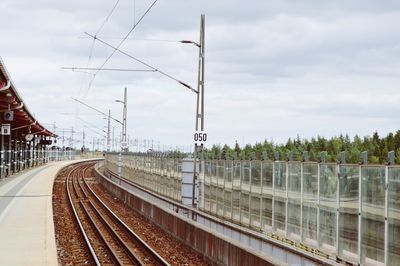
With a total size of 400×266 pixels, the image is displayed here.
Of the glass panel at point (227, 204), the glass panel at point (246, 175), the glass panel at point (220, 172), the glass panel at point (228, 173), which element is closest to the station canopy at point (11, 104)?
the glass panel at point (220, 172)

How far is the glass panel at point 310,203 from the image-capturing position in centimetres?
1506

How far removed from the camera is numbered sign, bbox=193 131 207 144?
2783 cm

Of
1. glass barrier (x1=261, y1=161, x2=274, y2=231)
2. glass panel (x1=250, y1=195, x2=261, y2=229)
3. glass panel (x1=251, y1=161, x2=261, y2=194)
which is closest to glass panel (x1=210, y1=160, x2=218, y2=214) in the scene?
glass panel (x1=250, y1=195, x2=261, y2=229)

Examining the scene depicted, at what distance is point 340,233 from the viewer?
13742 mm

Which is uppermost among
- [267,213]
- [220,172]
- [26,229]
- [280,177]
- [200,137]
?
[200,137]

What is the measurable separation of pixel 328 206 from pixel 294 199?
6.53ft

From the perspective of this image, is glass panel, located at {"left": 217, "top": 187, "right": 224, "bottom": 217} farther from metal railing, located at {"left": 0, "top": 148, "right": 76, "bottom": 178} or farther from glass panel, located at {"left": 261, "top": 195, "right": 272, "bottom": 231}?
metal railing, located at {"left": 0, "top": 148, "right": 76, "bottom": 178}

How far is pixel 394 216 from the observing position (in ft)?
38.1

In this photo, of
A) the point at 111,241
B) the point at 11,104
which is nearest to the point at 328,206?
the point at 111,241

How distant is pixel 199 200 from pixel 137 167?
87.8 feet

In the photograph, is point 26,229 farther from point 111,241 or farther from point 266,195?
point 266,195

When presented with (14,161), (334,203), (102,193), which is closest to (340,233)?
(334,203)

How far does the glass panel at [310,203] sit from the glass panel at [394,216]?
331cm

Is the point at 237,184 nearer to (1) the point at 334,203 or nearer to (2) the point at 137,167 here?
(1) the point at 334,203
